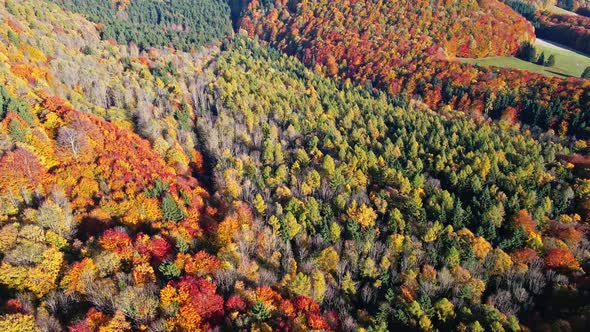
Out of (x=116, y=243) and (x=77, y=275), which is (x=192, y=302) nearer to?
(x=77, y=275)

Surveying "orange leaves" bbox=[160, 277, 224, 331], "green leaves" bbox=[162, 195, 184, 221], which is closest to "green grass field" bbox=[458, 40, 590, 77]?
"green leaves" bbox=[162, 195, 184, 221]

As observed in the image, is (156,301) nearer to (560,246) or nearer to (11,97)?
(11,97)

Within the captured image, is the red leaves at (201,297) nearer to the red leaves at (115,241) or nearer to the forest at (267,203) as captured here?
the forest at (267,203)

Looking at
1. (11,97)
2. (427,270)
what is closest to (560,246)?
(427,270)

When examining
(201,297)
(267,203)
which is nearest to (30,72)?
(267,203)

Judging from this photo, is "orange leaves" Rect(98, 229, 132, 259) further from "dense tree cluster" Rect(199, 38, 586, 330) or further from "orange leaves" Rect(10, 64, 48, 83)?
"orange leaves" Rect(10, 64, 48, 83)

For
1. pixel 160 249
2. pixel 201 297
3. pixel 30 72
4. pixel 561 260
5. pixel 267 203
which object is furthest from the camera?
pixel 30 72
